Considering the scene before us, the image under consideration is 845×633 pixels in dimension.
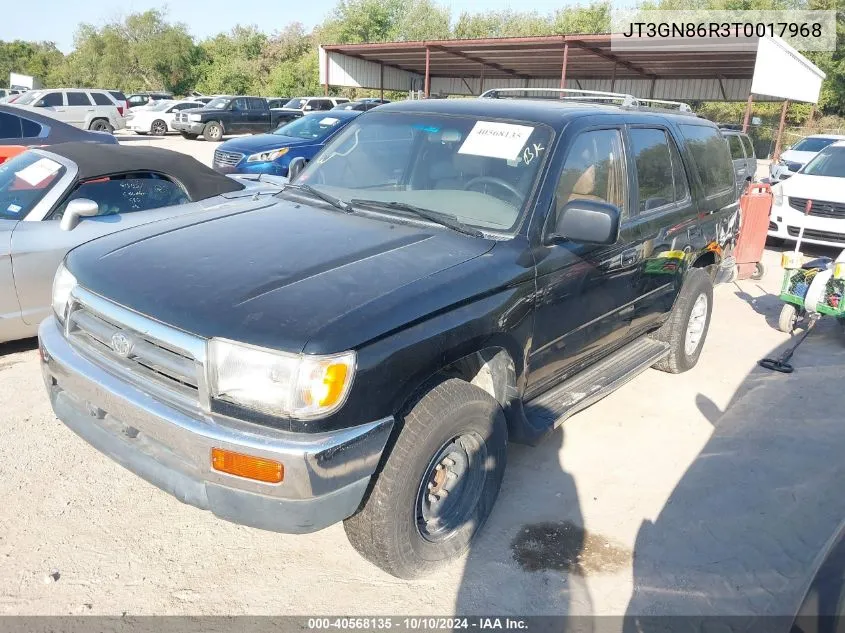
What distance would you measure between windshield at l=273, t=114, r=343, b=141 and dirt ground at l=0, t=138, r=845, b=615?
8847 millimetres

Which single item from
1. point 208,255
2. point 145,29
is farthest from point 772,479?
point 145,29

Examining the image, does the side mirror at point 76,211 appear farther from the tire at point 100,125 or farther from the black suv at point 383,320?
the tire at point 100,125

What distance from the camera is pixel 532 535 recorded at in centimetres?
328

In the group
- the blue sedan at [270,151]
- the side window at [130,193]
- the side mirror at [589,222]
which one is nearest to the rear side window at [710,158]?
the side mirror at [589,222]

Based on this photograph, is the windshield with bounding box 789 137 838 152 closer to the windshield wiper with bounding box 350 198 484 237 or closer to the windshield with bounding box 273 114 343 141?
the windshield with bounding box 273 114 343 141

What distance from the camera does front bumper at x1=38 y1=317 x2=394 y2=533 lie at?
7.48 ft

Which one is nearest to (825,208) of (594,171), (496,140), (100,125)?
(594,171)

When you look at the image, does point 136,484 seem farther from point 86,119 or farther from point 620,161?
point 86,119

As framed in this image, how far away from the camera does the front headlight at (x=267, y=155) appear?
38.6 feet

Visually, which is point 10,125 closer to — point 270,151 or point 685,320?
point 270,151

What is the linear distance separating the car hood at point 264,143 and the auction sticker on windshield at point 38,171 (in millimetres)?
6833

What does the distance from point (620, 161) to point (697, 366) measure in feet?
7.84

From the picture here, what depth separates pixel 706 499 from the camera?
365 cm

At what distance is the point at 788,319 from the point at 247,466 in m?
5.84
